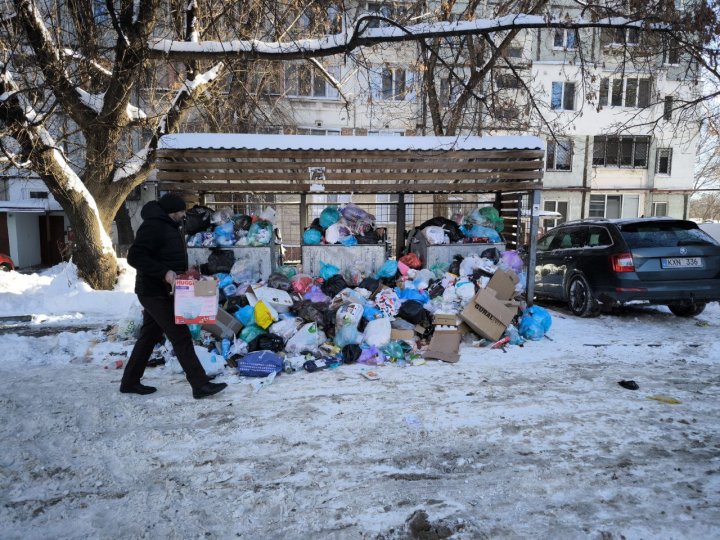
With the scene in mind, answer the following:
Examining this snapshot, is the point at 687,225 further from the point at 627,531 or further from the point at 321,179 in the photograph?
the point at 627,531

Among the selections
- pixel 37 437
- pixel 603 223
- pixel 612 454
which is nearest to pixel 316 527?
pixel 612 454

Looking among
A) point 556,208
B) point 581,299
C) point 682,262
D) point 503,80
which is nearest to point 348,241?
point 581,299

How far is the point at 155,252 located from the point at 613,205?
1018 inches

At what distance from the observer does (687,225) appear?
7.11m

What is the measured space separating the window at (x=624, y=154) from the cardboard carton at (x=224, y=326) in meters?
24.0

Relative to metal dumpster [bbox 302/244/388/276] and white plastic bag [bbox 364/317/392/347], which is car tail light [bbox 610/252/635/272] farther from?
white plastic bag [bbox 364/317/392/347]

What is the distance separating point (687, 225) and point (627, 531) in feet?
20.1

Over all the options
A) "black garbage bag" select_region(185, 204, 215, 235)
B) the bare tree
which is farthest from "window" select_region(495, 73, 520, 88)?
"black garbage bag" select_region(185, 204, 215, 235)

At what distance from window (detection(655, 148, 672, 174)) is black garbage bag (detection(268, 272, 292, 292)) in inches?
991

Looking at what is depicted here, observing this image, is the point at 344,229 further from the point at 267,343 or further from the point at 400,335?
the point at 267,343

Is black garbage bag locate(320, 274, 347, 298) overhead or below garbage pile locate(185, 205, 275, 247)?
below

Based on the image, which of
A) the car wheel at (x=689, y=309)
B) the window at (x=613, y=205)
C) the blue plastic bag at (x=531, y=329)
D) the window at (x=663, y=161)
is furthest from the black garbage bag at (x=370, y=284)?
the window at (x=663, y=161)

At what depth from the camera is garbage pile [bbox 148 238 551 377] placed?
5.57 meters

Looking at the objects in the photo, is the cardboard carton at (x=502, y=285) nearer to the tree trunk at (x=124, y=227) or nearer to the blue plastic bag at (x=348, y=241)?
the blue plastic bag at (x=348, y=241)
